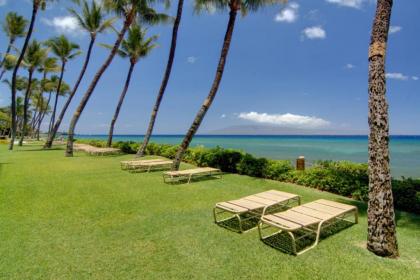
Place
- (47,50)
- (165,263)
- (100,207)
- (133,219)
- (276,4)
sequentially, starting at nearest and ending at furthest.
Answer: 1. (165,263)
2. (133,219)
3. (100,207)
4. (276,4)
5. (47,50)

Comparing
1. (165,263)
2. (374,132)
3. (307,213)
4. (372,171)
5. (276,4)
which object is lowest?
(165,263)

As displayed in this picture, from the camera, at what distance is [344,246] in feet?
13.9

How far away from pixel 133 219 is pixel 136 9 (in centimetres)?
1410

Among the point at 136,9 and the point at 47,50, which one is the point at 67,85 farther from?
the point at 136,9

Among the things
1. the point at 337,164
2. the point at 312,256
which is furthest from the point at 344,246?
the point at 337,164

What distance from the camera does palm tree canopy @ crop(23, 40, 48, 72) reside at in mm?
25484

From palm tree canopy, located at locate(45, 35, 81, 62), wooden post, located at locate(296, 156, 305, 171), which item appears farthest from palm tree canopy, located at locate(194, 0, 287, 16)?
palm tree canopy, located at locate(45, 35, 81, 62)

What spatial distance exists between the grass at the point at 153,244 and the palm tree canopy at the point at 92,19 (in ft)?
50.8

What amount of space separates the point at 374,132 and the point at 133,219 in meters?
4.72

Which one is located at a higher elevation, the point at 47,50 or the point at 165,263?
the point at 47,50

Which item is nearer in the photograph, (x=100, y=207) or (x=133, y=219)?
(x=133, y=219)

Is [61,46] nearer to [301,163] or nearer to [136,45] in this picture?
[136,45]

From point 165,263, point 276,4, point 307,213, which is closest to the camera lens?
point 165,263

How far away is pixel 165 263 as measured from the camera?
369cm
